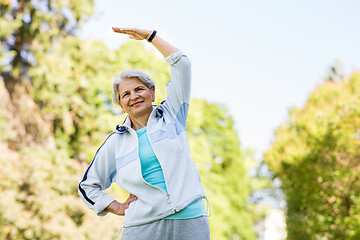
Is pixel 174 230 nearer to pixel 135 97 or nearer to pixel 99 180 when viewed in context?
pixel 99 180

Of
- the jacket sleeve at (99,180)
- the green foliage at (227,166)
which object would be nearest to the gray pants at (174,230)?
the jacket sleeve at (99,180)

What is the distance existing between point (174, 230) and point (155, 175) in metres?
0.27

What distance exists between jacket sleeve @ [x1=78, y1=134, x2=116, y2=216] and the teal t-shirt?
0.83 ft

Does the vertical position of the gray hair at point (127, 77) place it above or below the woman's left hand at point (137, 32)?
below

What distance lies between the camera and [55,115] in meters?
15.9

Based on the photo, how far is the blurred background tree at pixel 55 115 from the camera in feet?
39.1

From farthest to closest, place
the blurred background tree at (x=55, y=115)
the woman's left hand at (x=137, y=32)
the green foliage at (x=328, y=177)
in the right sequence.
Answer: the blurred background tree at (x=55, y=115) → the green foliage at (x=328, y=177) → the woman's left hand at (x=137, y=32)

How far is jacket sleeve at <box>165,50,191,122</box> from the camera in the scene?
229cm

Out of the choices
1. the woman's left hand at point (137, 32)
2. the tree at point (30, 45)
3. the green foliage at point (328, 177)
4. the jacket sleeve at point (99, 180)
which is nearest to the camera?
the woman's left hand at point (137, 32)

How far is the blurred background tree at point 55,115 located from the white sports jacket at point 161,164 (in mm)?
9682

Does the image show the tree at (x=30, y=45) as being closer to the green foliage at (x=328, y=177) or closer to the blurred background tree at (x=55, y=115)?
the blurred background tree at (x=55, y=115)

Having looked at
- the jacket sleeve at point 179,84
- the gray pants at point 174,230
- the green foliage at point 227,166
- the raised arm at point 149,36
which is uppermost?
the raised arm at point 149,36

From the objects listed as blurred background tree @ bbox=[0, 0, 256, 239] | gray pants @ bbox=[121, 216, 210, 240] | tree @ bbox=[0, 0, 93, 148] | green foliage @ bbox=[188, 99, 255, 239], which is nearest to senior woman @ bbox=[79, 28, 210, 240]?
gray pants @ bbox=[121, 216, 210, 240]

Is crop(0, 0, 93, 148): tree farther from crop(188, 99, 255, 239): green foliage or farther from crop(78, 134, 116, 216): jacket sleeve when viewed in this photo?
crop(78, 134, 116, 216): jacket sleeve
